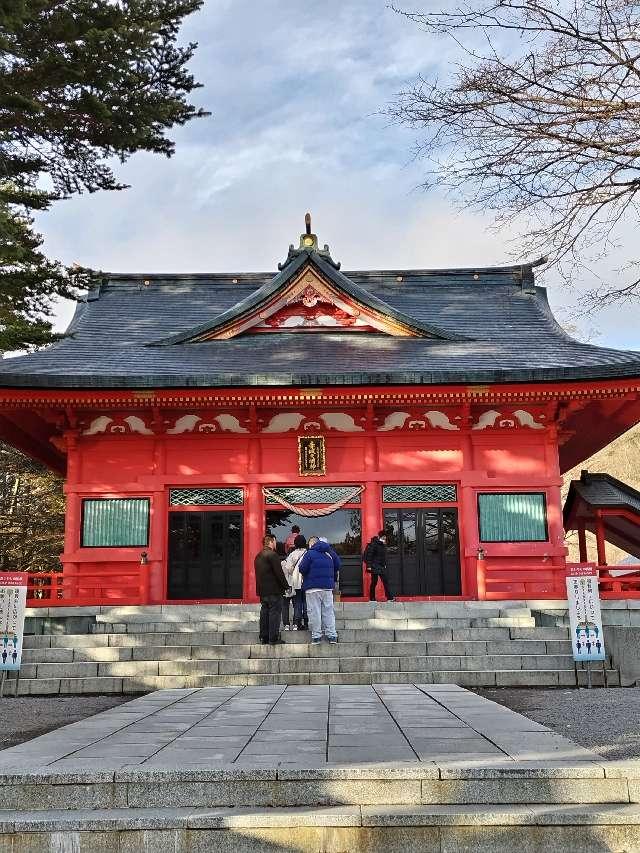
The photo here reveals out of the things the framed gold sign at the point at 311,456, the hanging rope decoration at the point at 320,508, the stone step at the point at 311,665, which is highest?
the framed gold sign at the point at 311,456

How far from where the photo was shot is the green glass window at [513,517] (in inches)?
647

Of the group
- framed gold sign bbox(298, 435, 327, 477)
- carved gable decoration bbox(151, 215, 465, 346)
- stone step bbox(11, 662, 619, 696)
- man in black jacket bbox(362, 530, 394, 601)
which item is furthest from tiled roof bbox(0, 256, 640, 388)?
stone step bbox(11, 662, 619, 696)

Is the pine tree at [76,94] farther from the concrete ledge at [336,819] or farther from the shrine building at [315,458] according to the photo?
the concrete ledge at [336,819]

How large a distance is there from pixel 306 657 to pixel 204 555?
611 centimetres

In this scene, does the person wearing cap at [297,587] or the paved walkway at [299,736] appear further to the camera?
the person wearing cap at [297,587]

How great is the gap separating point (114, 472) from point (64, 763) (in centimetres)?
1198

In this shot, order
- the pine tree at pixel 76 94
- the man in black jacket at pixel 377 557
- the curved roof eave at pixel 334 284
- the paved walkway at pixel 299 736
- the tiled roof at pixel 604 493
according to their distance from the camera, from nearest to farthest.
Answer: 1. the paved walkway at pixel 299 736
2. the pine tree at pixel 76 94
3. the man in black jacket at pixel 377 557
4. the tiled roof at pixel 604 493
5. the curved roof eave at pixel 334 284

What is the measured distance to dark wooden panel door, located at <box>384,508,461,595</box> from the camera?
54.3 feet

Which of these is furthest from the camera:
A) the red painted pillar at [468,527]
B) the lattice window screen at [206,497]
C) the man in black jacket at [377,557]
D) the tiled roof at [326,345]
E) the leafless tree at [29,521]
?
the leafless tree at [29,521]

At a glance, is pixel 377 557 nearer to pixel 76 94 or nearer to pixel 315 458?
pixel 315 458

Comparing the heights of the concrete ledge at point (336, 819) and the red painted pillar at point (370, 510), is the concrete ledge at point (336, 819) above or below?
below

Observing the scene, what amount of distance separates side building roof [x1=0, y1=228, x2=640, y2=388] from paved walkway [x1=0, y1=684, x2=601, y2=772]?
26.9ft

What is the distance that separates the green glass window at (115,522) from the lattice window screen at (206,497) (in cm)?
64

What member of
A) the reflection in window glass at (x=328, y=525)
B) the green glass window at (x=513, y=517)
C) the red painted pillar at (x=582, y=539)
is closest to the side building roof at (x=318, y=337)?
the green glass window at (x=513, y=517)
